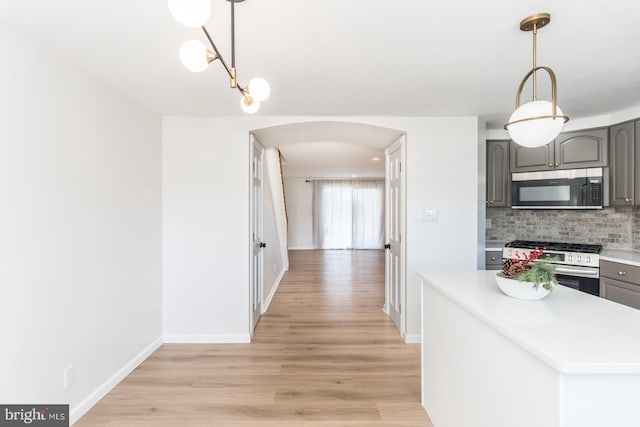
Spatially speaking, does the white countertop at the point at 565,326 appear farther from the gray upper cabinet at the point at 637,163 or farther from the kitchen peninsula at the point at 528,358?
the gray upper cabinet at the point at 637,163

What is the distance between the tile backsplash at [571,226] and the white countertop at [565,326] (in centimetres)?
244

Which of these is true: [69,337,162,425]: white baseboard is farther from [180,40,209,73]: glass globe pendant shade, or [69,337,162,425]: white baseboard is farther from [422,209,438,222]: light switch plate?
[422,209,438,222]: light switch plate

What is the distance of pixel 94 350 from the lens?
7.30 ft

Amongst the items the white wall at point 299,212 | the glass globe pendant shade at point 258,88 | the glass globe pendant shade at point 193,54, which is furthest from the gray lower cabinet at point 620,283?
the white wall at point 299,212

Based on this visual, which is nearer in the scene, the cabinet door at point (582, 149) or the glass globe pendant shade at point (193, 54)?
the glass globe pendant shade at point (193, 54)

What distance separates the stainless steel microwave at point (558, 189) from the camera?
3.25 metres

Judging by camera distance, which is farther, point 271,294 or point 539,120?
point 271,294

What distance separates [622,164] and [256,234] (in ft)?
12.4

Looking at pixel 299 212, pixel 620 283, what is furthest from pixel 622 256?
pixel 299 212

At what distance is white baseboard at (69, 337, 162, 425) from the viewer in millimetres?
2061

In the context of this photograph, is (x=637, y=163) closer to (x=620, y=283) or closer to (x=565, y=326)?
(x=620, y=283)

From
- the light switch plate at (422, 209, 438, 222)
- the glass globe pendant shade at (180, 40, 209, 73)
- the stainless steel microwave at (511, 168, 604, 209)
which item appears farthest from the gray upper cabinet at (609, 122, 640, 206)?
the glass globe pendant shade at (180, 40, 209, 73)

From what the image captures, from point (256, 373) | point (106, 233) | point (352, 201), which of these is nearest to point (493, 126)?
point (256, 373)

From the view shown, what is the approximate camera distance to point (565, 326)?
1.18m
